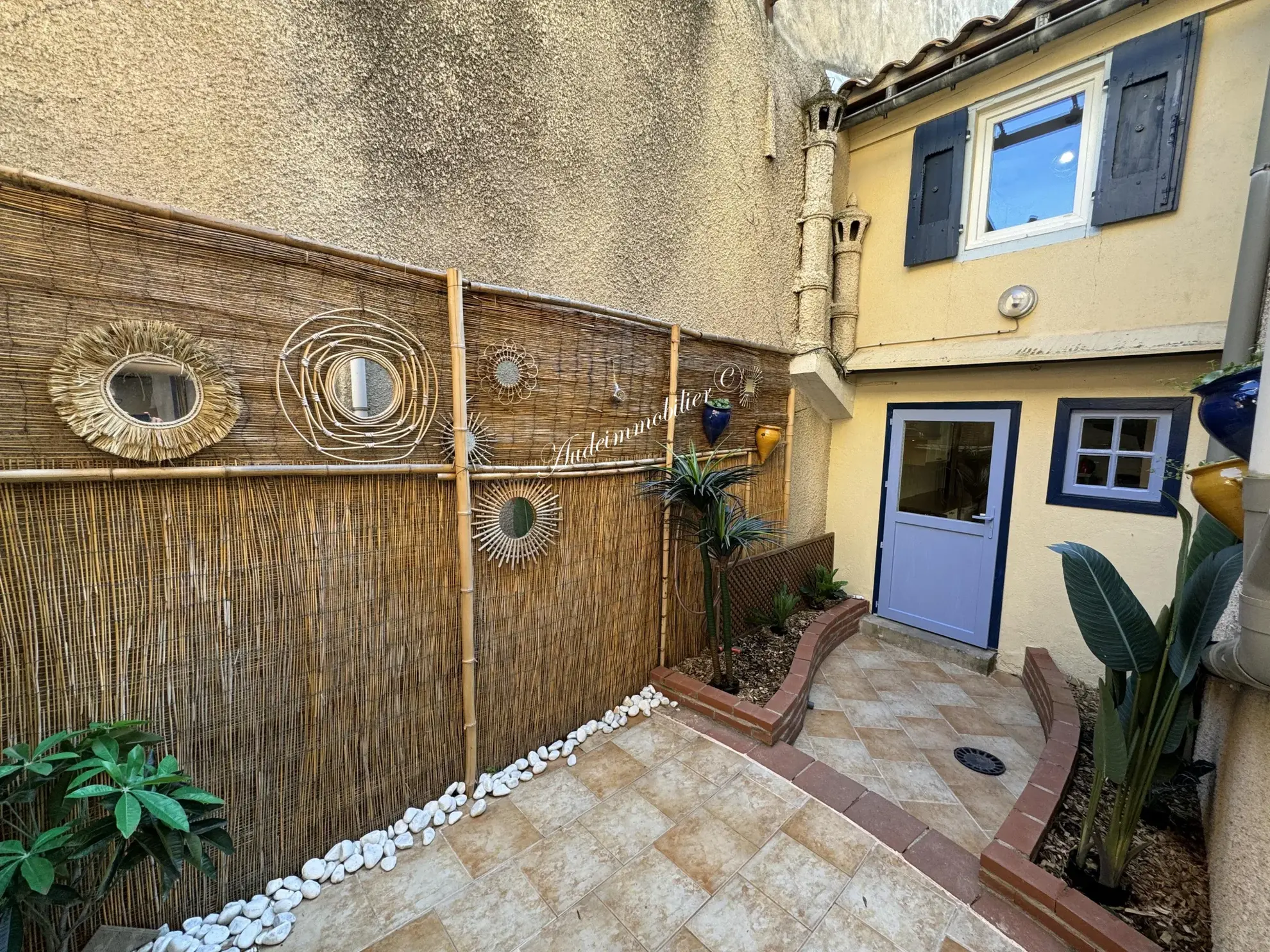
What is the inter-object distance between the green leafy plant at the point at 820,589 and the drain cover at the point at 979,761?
189cm

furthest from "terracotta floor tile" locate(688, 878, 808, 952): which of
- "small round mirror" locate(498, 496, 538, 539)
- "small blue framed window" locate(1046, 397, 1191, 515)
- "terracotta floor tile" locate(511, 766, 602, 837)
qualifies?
"small blue framed window" locate(1046, 397, 1191, 515)

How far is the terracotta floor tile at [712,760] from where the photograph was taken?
2.76 meters

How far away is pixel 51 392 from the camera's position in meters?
1.52

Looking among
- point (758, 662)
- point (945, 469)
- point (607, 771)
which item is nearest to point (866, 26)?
point (945, 469)

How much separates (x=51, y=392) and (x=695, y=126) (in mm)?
4065

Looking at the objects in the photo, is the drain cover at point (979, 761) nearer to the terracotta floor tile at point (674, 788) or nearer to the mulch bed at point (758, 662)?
the mulch bed at point (758, 662)

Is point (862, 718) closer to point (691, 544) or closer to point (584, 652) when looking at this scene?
point (691, 544)

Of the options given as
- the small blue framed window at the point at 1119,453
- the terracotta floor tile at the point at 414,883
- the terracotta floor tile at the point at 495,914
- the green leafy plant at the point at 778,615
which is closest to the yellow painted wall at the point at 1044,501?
the small blue framed window at the point at 1119,453

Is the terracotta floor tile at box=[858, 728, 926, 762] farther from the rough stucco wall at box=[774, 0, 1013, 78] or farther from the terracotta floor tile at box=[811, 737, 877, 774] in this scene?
the rough stucco wall at box=[774, 0, 1013, 78]

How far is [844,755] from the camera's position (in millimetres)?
3057

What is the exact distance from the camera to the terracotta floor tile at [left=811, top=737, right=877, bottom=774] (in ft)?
9.62

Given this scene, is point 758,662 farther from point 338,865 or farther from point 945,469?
point 338,865

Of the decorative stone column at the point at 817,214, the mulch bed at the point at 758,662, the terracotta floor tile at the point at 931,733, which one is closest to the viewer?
the terracotta floor tile at the point at 931,733

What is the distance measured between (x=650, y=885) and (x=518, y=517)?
71.5 inches
